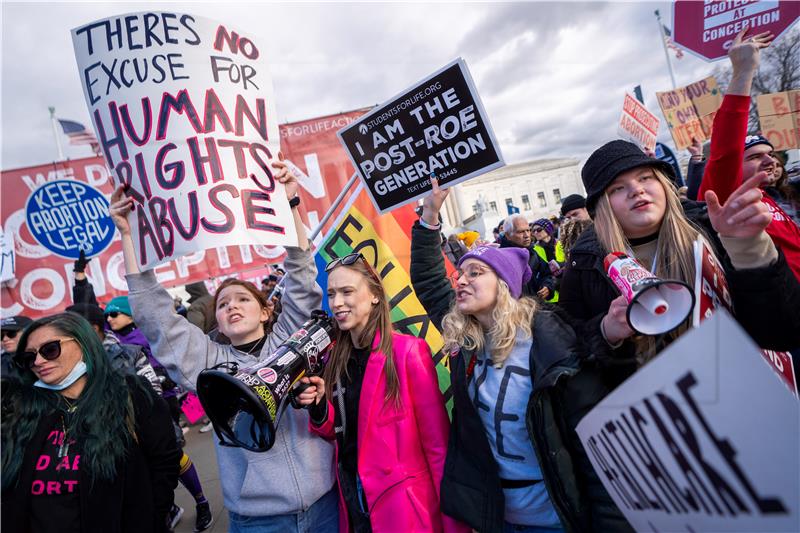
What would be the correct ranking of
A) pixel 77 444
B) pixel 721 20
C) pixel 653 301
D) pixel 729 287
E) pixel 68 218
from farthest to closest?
pixel 68 218 → pixel 721 20 → pixel 77 444 → pixel 729 287 → pixel 653 301

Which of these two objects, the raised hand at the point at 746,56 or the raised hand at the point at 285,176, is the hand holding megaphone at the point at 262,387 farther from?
the raised hand at the point at 746,56

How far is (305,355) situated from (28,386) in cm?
134

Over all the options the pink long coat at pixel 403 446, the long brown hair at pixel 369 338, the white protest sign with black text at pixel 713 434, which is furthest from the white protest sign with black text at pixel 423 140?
the white protest sign with black text at pixel 713 434

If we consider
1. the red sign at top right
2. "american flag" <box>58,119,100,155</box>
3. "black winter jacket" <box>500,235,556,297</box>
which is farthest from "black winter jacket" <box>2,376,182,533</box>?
"american flag" <box>58,119,100,155</box>

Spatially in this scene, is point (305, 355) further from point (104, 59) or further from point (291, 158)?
point (291, 158)

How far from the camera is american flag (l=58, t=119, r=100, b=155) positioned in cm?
1283

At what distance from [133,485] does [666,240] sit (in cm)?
237

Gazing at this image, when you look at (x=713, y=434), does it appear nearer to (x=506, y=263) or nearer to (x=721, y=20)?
(x=506, y=263)

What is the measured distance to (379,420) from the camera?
173 cm

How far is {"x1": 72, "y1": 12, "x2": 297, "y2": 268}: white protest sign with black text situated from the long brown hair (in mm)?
471

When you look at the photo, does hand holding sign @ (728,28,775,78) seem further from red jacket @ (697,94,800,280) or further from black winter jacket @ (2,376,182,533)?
black winter jacket @ (2,376,182,533)

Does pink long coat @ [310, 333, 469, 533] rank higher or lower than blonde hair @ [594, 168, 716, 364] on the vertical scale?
lower

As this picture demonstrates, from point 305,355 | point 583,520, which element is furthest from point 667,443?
point 305,355

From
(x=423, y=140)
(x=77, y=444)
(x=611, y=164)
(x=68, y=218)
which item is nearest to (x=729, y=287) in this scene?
(x=611, y=164)
